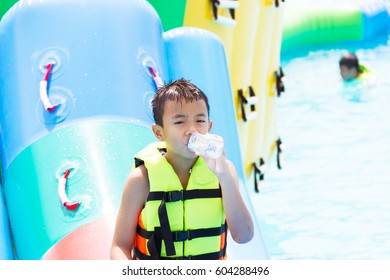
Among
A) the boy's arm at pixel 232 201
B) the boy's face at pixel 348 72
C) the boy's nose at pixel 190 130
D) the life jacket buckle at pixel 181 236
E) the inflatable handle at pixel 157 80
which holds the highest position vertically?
the inflatable handle at pixel 157 80

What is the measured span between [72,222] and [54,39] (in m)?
0.57

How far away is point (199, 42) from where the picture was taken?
2.78 metres

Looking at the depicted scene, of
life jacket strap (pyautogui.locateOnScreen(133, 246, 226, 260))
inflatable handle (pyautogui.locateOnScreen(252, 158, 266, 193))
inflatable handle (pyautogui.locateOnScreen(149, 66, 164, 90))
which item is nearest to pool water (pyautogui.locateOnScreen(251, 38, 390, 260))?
inflatable handle (pyautogui.locateOnScreen(252, 158, 266, 193))

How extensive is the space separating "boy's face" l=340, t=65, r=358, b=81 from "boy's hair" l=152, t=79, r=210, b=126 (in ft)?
16.3

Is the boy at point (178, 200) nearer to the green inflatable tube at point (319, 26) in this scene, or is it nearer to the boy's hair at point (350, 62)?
the boy's hair at point (350, 62)

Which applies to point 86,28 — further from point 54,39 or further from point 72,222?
point 72,222

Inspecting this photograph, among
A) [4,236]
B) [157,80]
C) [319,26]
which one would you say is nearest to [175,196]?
[4,236]

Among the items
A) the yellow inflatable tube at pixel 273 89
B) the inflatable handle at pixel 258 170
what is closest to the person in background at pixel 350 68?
the yellow inflatable tube at pixel 273 89

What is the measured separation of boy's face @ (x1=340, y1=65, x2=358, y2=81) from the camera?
6.66 metres

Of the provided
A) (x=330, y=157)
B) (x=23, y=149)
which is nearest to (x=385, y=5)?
(x=330, y=157)

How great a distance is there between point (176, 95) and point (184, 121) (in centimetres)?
6

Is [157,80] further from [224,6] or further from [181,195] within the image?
[224,6]

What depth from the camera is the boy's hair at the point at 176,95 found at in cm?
182

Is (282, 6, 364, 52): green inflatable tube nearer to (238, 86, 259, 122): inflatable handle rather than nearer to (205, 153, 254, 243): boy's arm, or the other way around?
(238, 86, 259, 122): inflatable handle
